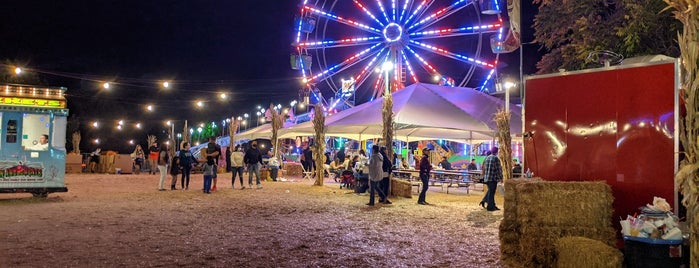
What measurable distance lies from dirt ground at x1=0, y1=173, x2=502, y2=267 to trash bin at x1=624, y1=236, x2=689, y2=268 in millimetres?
1660

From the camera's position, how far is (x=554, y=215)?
5625mm

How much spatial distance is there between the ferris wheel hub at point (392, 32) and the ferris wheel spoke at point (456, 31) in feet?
2.06

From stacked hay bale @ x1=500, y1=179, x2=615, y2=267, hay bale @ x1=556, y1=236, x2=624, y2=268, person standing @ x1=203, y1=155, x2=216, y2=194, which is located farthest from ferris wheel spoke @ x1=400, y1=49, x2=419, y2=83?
hay bale @ x1=556, y1=236, x2=624, y2=268

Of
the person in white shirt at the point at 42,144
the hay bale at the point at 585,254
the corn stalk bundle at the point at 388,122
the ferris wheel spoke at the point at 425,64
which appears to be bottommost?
the hay bale at the point at 585,254

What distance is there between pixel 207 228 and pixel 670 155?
6307 millimetres

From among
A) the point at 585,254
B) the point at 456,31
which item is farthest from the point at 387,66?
the point at 585,254

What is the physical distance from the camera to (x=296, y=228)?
8289 millimetres

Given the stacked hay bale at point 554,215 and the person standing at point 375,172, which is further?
the person standing at point 375,172

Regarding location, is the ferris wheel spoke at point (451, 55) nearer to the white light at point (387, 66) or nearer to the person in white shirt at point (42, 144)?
the white light at point (387, 66)

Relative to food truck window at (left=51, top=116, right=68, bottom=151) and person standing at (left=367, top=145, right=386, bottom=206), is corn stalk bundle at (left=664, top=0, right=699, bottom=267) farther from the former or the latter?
food truck window at (left=51, top=116, right=68, bottom=151)

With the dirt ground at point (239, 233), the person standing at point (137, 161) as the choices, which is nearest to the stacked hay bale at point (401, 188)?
the dirt ground at point (239, 233)

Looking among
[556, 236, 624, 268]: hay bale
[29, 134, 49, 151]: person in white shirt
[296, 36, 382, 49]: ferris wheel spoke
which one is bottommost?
[556, 236, 624, 268]: hay bale

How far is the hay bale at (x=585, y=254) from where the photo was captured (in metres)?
4.70

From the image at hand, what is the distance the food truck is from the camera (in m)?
11.6
